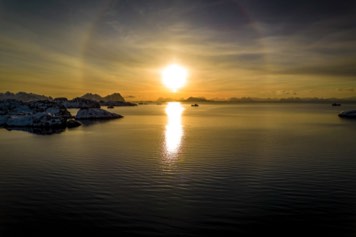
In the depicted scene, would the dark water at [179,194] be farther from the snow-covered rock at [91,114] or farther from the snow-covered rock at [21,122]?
the snow-covered rock at [91,114]

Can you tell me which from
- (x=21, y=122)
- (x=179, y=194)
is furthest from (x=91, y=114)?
(x=179, y=194)

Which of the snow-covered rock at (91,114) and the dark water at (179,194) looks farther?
the snow-covered rock at (91,114)

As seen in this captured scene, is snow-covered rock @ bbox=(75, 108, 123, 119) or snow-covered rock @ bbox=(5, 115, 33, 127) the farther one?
snow-covered rock @ bbox=(75, 108, 123, 119)

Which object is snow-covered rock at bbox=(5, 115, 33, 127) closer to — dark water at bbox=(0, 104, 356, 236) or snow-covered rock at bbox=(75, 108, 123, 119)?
snow-covered rock at bbox=(75, 108, 123, 119)

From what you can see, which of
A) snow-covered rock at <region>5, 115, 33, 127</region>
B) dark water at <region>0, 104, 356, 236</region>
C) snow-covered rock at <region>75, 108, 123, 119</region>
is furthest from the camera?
snow-covered rock at <region>75, 108, 123, 119</region>

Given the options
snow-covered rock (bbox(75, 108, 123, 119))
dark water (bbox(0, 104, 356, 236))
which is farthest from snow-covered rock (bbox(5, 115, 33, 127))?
dark water (bbox(0, 104, 356, 236))

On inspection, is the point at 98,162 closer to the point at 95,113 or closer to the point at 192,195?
the point at 192,195

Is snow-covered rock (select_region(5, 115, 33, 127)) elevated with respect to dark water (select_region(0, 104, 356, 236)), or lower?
elevated

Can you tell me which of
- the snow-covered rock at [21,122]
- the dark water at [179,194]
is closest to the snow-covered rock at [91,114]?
the snow-covered rock at [21,122]

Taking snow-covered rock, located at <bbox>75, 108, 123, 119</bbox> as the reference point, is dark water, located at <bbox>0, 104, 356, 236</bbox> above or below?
below

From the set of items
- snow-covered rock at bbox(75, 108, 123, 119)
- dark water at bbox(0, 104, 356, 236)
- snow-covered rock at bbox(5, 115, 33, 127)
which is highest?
snow-covered rock at bbox(75, 108, 123, 119)

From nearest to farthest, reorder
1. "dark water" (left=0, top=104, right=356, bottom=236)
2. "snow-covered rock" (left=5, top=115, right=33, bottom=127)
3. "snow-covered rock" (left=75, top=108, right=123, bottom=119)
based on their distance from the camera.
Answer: "dark water" (left=0, top=104, right=356, bottom=236), "snow-covered rock" (left=5, top=115, right=33, bottom=127), "snow-covered rock" (left=75, top=108, right=123, bottom=119)

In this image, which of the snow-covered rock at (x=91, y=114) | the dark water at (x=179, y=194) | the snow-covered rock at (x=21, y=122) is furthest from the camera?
the snow-covered rock at (x=91, y=114)

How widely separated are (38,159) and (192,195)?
28047 millimetres
